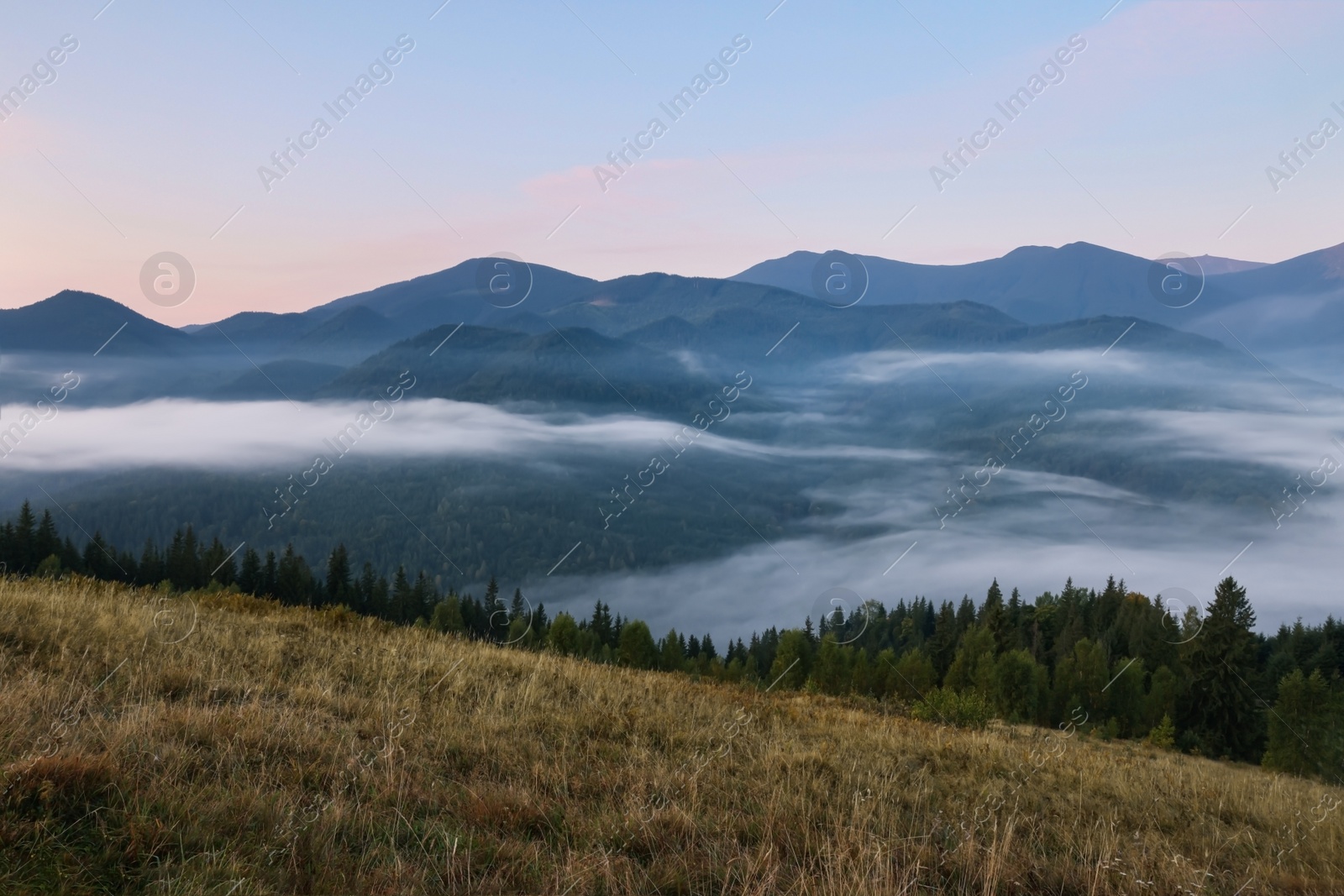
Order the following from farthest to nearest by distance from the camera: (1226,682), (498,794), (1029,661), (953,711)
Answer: (1029,661)
(1226,682)
(953,711)
(498,794)

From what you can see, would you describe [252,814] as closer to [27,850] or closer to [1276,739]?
[27,850]

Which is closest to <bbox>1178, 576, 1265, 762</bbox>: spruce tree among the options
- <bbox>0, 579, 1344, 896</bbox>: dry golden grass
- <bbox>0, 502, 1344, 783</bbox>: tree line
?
<bbox>0, 502, 1344, 783</bbox>: tree line

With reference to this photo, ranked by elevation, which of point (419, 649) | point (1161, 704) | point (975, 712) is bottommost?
point (1161, 704)

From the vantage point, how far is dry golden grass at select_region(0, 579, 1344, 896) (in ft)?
15.9

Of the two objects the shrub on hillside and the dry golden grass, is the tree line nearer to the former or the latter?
the shrub on hillside

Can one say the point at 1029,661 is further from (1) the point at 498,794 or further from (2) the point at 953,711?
(1) the point at 498,794

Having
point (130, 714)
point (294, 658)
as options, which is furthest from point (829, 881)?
point (294, 658)

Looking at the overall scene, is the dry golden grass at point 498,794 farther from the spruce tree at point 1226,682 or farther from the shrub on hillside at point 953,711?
the spruce tree at point 1226,682

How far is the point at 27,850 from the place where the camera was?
4.36 m

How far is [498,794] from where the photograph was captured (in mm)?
6199

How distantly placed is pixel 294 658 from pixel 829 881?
7.81 meters

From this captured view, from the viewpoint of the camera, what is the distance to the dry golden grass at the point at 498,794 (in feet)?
15.9

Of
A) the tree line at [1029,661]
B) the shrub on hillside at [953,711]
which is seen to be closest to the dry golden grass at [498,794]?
the shrub on hillside at [953,711]

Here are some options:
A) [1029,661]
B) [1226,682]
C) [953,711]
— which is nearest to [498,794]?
[953,711]
